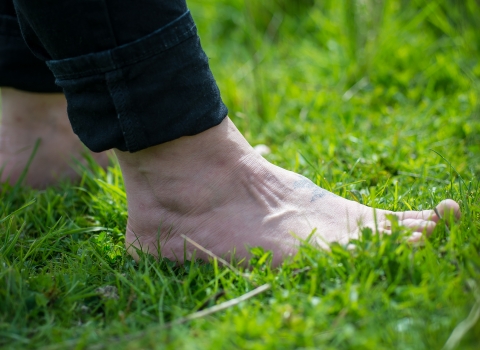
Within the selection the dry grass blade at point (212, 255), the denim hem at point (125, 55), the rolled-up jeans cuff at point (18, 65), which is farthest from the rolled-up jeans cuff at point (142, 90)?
the rolled-up jeans cuff at point (18, 65)

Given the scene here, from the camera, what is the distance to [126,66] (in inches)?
42.7

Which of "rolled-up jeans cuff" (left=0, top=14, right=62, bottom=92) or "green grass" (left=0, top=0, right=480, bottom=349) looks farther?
"rolled-up jeans cuff" (left=0, top=14, right=62, bottom=92)

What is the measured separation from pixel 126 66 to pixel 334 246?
58 cm

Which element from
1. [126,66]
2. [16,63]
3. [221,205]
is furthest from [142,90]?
[16,63]

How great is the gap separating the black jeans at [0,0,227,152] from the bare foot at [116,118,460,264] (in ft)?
0.29

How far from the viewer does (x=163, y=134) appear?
45.4 inches

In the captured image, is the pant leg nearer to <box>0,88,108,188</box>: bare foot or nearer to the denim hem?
<box>0,88,108,188</box>: bare foot

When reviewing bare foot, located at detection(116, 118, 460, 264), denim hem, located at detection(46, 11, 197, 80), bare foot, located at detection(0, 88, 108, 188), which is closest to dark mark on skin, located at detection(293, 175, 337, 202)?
bare foot, located at detection(116, 118, 460, 264)

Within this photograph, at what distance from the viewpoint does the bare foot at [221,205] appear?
1.23 metres

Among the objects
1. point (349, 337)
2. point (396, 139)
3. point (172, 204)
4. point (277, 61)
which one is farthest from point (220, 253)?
point (277, 61)

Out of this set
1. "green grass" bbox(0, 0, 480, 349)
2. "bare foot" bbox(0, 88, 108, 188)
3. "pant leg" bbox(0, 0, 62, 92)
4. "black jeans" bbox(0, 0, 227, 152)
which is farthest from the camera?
"bare foot" bbox(0, 88, 108, 188)

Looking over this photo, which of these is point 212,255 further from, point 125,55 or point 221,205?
point 125,55

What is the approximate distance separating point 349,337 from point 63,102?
1349 mm

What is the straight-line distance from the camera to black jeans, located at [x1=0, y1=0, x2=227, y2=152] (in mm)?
1071
